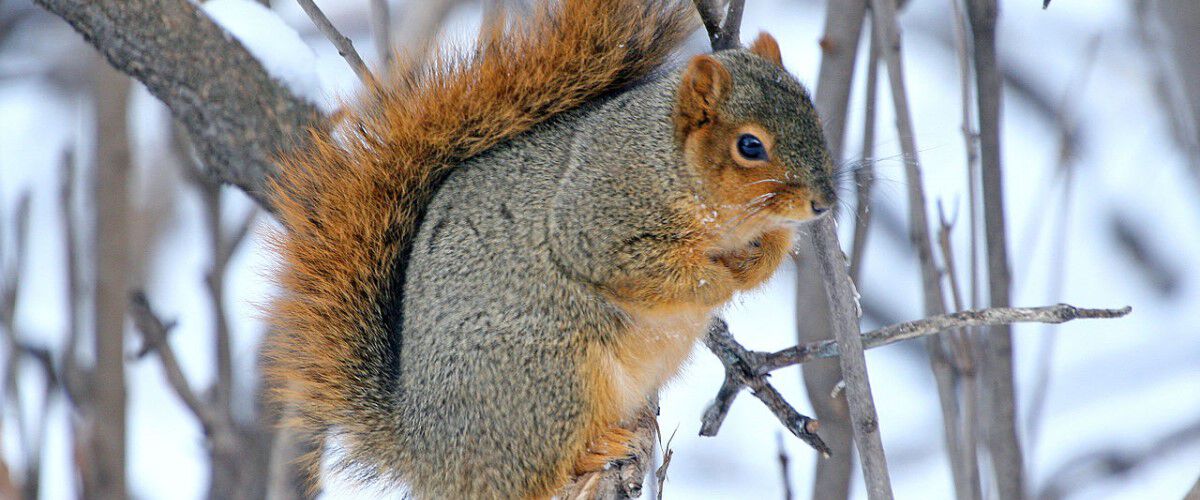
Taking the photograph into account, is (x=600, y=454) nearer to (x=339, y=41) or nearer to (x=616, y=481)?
(x=616, y=481)

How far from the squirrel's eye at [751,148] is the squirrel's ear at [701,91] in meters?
0.07

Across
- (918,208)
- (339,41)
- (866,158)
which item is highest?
(339,41)

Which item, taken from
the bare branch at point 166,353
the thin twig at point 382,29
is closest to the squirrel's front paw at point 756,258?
the thin twig at point 382,29

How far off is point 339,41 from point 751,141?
27.0 inches

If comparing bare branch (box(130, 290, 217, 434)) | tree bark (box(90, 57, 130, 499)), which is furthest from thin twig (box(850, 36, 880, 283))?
tree bark (box(90, 57, 130, 499))

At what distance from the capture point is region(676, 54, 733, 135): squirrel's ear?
165 centimetres

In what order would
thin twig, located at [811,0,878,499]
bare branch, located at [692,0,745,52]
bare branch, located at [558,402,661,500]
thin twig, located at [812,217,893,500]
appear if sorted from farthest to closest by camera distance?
thin twig, located at [811,0,878,499], bare branch, located at [558,402,661,500], bare branch, located at [692,0,745,52], thin twig, located at [812,217,893,500]

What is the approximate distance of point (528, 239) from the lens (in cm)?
169

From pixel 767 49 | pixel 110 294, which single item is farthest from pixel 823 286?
pixel 110 294

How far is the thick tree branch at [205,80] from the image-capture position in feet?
6.55

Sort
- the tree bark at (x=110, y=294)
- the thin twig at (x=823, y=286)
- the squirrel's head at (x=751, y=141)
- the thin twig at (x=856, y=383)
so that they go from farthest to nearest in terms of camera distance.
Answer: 1. the tree bark at (x=110, y=294)
2. the thin twig at (x=823, y=286)
3. the squirrel's head at (x=751, y=141)
4. the thin twig at (x=856, y=383)

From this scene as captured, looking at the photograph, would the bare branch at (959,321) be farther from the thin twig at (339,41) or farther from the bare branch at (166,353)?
the bare branch at (166,353)

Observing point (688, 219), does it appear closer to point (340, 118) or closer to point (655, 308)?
point (655, 308)

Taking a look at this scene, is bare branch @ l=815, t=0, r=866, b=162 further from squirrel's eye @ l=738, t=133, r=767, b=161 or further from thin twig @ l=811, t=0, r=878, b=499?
squirrel's eye @ l=738, t=133, r=767, b=161
